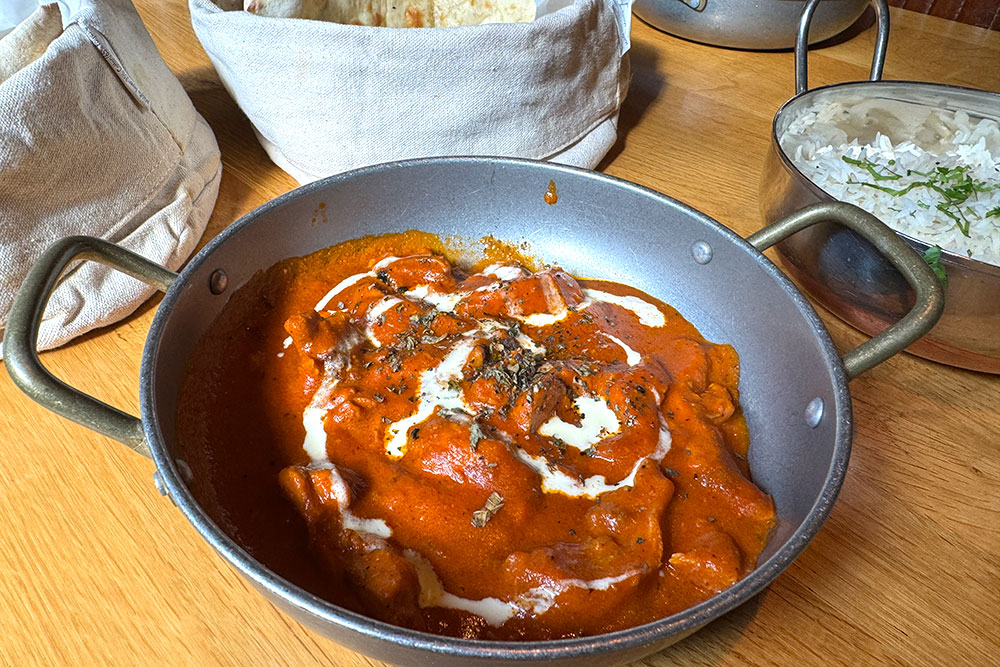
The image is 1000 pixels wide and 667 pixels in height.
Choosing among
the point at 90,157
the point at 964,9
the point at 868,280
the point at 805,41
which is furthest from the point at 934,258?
the point at 964,9

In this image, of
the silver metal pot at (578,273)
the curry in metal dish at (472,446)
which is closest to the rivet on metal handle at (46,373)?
the silver metal pot at (578,273)

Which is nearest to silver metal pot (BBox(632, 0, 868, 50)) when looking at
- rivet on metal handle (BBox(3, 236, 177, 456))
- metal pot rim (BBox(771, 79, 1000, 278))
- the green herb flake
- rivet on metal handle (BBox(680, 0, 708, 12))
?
rivet on metal handle (BBox(680, 0, 708, 12))

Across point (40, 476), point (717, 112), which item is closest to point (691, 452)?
point (40, 476)

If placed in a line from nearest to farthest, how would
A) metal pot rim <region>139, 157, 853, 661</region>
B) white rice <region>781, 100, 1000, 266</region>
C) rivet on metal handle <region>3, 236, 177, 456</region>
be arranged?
metal pot rim <region>139, 157, 853, 661</region>, rivet on metal handle <region>3, 236, 177, 456</region>, white rice <region>781, 100, 1000, 266</region>

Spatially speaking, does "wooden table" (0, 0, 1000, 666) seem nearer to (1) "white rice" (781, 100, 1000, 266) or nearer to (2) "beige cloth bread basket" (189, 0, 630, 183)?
(1) "white rice" (781, 100, 1000, 266)

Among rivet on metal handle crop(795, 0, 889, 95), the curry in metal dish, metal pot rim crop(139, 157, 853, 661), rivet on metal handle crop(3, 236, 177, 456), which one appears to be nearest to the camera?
metal pot rim crop(139, 157, 853, 661)

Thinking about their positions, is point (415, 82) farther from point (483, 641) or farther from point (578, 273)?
point (483, 641)
